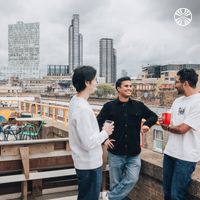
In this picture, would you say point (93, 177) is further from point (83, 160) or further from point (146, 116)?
point (146, 116)

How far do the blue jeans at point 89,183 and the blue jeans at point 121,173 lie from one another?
1069mm

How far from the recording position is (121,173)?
4.54 meters

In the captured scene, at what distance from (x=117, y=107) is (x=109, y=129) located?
1.08 metres

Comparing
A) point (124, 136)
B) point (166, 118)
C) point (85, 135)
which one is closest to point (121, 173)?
point (124, 136)

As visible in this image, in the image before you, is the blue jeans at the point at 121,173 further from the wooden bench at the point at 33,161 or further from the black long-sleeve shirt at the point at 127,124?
the wooden bench at the point at 33,161

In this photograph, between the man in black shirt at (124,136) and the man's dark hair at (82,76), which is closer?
the man's dark hair at (82,76)

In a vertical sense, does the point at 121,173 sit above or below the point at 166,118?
below

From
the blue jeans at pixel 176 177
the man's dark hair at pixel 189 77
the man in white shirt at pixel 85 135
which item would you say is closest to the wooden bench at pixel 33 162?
the blue jeans at pixel 176 177

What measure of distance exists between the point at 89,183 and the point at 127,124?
1183 mm

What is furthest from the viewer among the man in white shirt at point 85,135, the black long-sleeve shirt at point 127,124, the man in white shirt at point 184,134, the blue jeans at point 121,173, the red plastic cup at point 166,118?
the blue jeans at point 121,173

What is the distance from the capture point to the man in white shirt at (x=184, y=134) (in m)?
3.66

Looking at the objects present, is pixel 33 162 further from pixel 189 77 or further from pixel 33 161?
pixel 189 77

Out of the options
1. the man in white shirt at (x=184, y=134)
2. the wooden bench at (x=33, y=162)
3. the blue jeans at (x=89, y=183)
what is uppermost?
the man in white shirt at (x=184, y=134)

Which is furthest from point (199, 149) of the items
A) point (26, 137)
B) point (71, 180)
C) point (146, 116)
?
point (26, 137)
